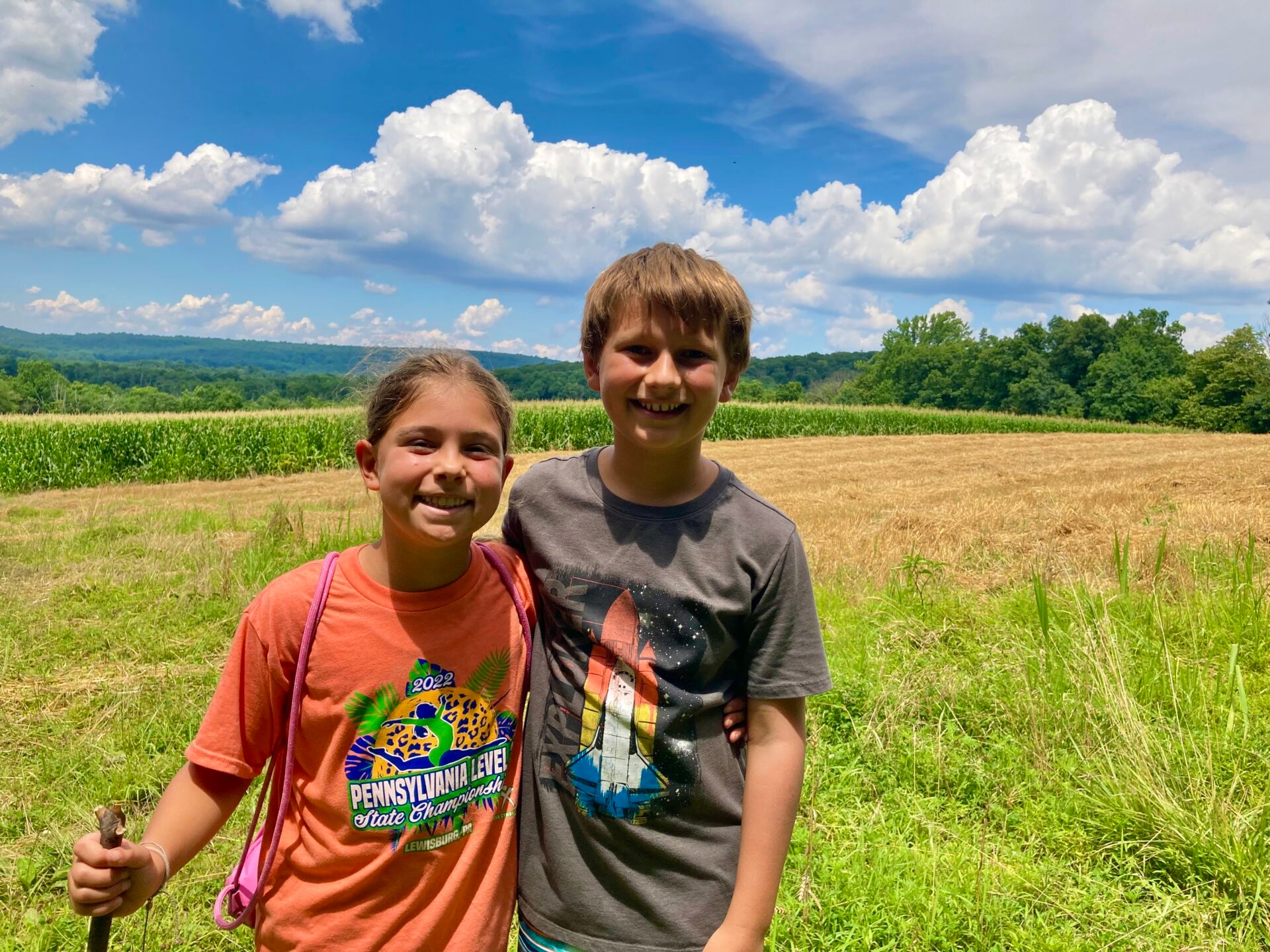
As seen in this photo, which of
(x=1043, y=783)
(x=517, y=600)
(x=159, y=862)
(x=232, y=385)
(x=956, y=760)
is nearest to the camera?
(x=159, y=862)

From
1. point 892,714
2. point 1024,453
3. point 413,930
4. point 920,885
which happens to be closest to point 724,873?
point 413,930

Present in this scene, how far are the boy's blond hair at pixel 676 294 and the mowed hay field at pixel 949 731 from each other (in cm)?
207

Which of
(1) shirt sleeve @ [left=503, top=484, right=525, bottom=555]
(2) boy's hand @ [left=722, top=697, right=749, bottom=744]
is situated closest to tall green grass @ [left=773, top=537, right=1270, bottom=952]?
(2) boy's hand @ [left=722, top=697, right=749, bottom=744]

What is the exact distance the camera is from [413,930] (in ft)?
4.57

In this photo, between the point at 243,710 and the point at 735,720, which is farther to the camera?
A: the point at 735,720

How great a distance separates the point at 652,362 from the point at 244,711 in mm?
946

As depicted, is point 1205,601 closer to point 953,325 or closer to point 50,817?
point 50,817

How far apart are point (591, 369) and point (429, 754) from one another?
821mm

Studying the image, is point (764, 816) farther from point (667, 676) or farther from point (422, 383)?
point (422, 383)

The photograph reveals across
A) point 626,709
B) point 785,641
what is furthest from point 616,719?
point 785,641

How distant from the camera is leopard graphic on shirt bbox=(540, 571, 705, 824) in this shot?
1.43m

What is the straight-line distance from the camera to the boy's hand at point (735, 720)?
1.48 m

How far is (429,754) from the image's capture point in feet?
Result: 4.74

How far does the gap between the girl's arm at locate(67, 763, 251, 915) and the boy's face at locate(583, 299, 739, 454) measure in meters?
0.94
